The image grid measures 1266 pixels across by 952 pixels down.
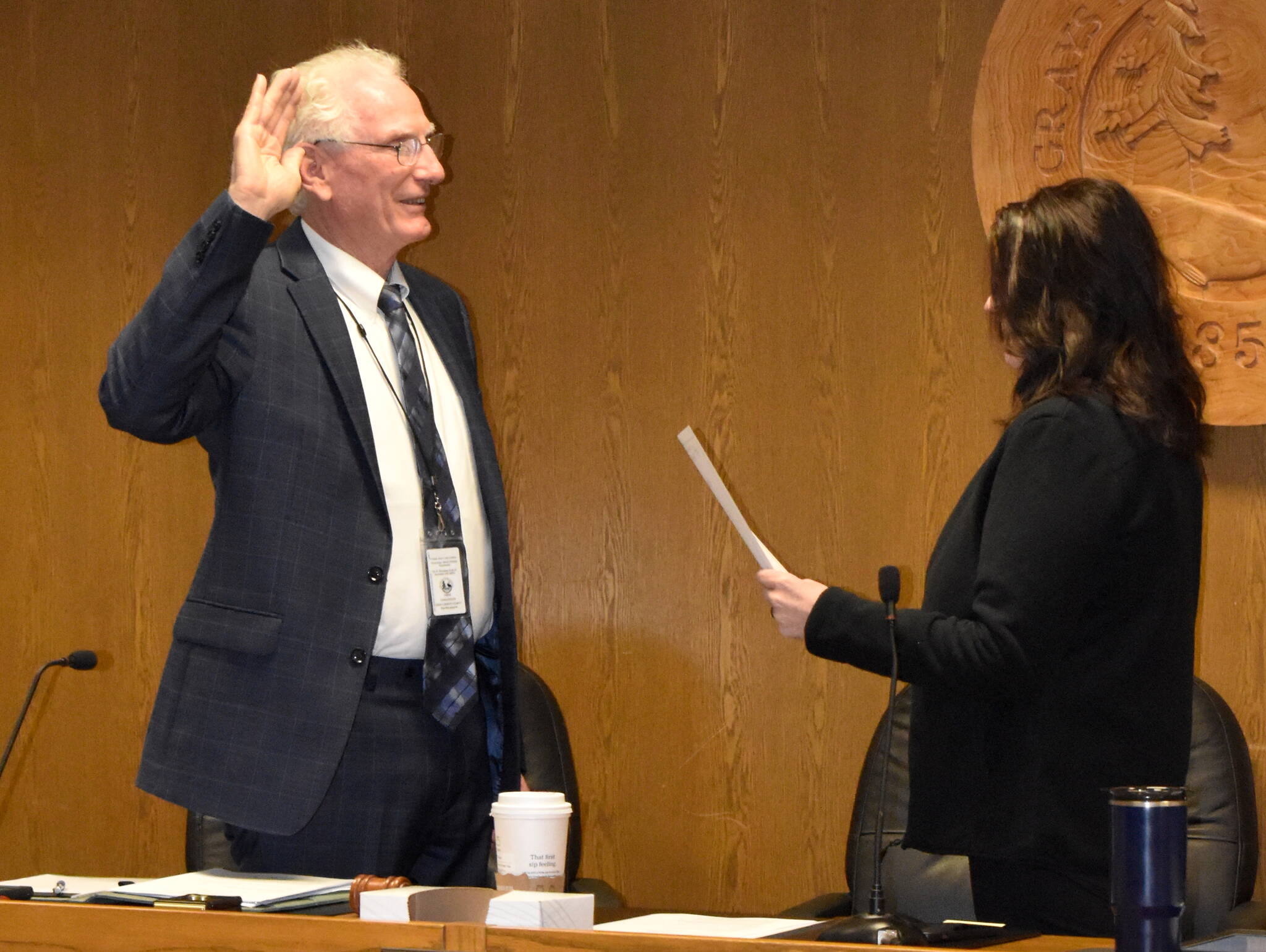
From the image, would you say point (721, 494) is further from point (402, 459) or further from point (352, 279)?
point (352, 279)

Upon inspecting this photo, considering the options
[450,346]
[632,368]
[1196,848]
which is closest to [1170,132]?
[632,368]

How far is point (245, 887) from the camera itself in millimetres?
1677

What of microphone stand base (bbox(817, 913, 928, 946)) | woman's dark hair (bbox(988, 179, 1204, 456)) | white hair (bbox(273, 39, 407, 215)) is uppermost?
white hair (bbox(273, 39, 407, 215))

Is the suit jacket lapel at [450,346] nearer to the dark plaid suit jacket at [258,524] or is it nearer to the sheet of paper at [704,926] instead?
the dark plaid suit jacket at [258,524]

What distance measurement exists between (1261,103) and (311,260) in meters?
1.91

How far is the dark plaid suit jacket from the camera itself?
192cm

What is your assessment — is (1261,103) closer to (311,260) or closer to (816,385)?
(816,385)

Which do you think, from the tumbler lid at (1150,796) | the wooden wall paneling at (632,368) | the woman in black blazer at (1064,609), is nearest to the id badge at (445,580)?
the woman in black blazer at (1064,609)

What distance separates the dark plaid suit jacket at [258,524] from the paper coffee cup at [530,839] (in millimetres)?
497

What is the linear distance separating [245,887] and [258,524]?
0.57 meters

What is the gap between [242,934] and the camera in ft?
4.91

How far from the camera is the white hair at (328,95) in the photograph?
7.98ft

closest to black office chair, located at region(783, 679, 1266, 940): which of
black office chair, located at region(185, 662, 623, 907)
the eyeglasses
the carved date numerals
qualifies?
black office chair, located at region(185, 662, 623, 907)

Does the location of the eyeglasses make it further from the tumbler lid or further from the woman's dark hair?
the tumbler lid
